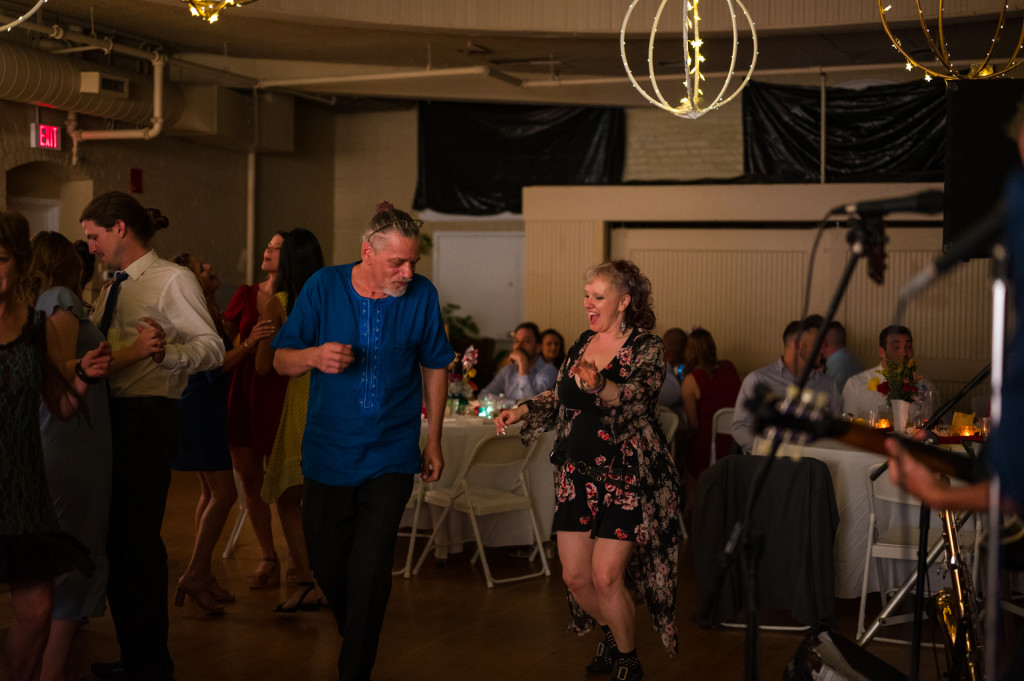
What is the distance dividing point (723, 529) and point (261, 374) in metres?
2.24

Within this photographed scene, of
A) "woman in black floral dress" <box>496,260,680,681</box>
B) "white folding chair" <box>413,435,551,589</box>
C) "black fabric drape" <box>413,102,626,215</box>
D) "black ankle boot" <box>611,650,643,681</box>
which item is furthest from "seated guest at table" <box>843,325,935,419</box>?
"black fabric drape" <box>413,102,626,215</box>

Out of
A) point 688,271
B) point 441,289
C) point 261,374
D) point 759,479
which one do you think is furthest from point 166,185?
point 759,479

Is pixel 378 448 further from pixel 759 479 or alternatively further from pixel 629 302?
pixel 759 479

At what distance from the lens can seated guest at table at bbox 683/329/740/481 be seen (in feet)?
24.5

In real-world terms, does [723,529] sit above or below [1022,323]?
below

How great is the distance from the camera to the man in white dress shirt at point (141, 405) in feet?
12.4

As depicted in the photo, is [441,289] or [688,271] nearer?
[688,271]

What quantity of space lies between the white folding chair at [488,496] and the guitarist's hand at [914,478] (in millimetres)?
3695

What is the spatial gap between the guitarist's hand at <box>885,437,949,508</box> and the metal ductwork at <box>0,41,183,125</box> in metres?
7.29

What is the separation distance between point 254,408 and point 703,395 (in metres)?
3.63

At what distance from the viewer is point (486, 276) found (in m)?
11.7

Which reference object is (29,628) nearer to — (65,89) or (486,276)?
(65,89)

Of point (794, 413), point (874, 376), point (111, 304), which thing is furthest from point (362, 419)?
point (874, 376)

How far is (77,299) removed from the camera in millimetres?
3562
